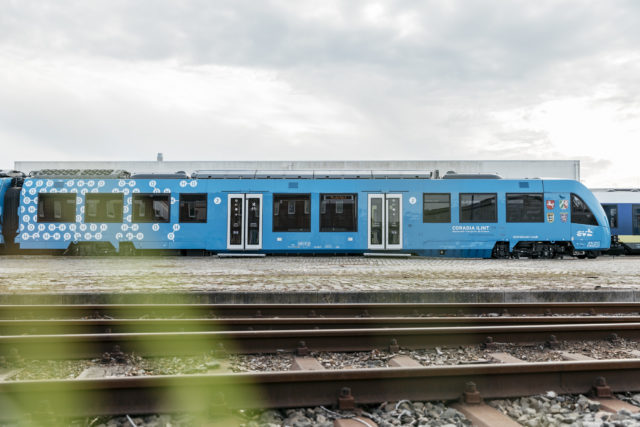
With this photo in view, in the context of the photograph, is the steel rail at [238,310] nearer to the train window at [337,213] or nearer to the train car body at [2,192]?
the train window at [337,213]

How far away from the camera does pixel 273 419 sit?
3.69 meters

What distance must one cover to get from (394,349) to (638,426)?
98.2 inches

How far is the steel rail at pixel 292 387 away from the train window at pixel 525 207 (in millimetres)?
16117

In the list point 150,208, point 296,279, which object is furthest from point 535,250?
point 150,208

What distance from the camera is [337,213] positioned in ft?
64.8

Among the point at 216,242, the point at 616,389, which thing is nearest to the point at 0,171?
the point at 216,242

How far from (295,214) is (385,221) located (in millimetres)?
3499

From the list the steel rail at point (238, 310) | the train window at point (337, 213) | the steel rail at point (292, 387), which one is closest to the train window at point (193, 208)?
the train window at point (337, 213)

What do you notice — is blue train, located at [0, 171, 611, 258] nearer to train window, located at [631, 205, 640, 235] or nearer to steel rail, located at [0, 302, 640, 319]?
train window, located at [631, 205, 640, 235]

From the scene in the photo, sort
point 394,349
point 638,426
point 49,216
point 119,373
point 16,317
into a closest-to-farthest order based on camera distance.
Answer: point 638,426 < point 119,373 < point 394,349 < point 16,317 < point 49,216

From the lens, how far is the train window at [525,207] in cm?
1972

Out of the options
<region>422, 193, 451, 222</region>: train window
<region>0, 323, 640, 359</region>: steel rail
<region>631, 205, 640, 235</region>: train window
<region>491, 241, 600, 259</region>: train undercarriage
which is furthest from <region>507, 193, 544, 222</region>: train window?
<region>0, 323, 640, 359</region>: steel rail

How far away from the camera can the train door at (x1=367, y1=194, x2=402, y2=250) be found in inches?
781

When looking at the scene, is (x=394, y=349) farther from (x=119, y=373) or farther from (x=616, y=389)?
(x=119, y=373)
